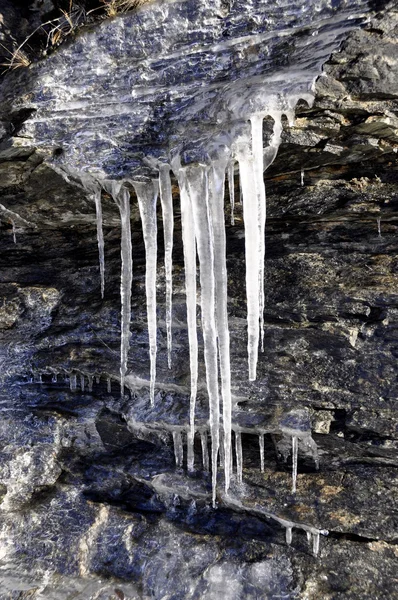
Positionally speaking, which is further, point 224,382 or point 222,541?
point 222,541

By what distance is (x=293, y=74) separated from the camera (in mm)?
3262

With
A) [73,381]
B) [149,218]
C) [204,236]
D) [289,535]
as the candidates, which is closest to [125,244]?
[149,218]

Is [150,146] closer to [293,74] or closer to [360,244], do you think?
[293,74]

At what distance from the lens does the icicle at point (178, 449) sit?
5637mm

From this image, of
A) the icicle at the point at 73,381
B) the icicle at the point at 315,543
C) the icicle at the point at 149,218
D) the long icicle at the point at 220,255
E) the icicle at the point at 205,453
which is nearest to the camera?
the long icicle at the point at 220,255

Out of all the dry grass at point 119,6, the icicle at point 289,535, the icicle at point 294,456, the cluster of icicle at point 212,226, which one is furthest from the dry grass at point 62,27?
the icicle at point 289,535

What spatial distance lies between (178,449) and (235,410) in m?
0.92

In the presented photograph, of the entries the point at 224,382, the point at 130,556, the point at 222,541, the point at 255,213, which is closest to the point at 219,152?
the point at 255,213

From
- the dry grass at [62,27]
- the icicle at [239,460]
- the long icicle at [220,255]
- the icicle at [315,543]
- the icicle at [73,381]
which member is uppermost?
the dry grass at [62,27]

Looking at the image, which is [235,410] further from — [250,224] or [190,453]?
[250,224]

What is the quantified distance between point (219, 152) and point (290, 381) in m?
2.81

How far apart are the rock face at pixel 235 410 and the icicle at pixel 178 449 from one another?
111 millimetres

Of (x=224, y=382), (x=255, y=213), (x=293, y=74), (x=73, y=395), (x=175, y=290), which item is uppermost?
(x=293, y=74)

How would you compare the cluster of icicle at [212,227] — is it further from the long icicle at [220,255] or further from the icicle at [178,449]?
the icicle at [178,449]
